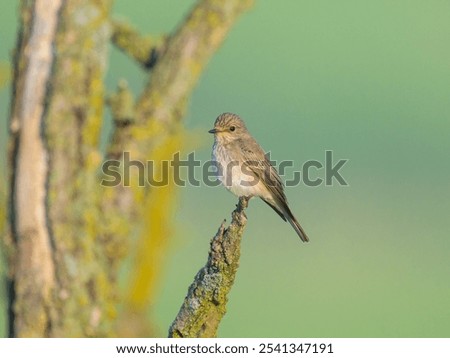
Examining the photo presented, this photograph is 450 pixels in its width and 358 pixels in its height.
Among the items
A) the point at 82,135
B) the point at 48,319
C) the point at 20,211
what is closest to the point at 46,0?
the point at 82,135

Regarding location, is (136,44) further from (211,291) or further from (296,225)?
(211,291)

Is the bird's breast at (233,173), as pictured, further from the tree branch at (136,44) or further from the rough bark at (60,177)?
the rough bark at (60,177)

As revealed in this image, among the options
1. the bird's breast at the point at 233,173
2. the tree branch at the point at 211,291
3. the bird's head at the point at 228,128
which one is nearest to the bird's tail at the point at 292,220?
the bird's breast at the point at 233,173

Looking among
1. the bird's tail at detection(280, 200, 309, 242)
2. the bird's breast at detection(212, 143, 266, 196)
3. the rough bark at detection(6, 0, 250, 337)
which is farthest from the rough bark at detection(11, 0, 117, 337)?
the bird's tail at detection(280, 200, 309, 242)

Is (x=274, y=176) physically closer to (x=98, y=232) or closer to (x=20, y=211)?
(x=98, y=232)

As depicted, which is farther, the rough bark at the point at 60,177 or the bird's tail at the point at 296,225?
the bird's tail at the point at 296,225

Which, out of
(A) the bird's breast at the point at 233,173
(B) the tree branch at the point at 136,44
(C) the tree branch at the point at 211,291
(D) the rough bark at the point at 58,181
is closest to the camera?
(C) the tree branch at the point at 211,291

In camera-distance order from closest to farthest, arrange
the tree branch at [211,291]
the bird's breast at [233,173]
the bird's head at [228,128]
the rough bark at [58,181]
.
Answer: the tree branch at [211,291]
the rough bark at [58,181]
the bird's breast at [233,173]
the bird's head at [228,128]
